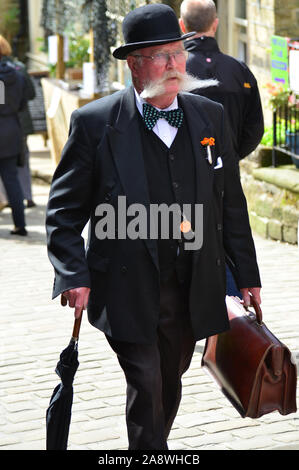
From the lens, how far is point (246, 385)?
4078 mm

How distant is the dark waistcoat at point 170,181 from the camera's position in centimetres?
403

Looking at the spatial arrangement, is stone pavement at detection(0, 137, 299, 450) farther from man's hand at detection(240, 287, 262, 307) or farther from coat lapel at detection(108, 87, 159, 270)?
coat lapel at detection(108, 87, 159, 270)

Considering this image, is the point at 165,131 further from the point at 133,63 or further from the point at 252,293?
the point at 252,293

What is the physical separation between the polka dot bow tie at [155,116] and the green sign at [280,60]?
18.1 ft

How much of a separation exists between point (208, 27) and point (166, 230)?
8.36 feet

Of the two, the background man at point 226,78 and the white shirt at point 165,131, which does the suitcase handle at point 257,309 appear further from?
the background man at point 226,78

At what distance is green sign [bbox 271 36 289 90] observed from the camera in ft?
31.0

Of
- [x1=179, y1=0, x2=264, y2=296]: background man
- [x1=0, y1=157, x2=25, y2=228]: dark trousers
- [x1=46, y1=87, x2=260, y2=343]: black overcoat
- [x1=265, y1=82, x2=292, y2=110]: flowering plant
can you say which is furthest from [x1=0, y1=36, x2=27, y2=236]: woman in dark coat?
[x1=46, y1=87, x2=260, y2=343]: black overcoat

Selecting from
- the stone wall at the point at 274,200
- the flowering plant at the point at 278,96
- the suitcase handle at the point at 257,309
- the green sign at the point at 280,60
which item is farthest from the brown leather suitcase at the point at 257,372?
the flowering plant at the point at 278,96

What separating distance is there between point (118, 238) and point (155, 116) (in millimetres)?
489

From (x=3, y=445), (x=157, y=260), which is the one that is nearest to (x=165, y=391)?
(x=157, y=260)

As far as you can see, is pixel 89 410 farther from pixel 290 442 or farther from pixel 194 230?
pixel 194 230

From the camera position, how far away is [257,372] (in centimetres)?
404

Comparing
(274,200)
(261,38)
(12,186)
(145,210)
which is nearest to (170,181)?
(145,210)
